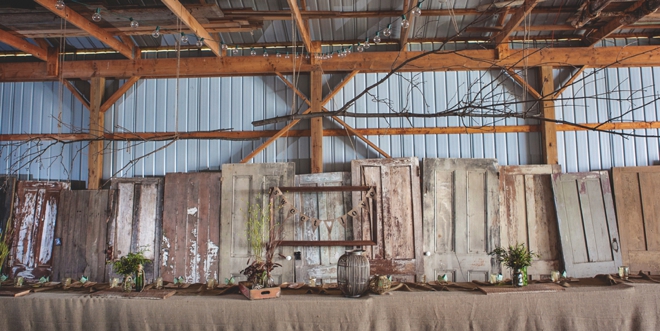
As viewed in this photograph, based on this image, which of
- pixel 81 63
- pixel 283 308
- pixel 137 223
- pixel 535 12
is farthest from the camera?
pixel 81 63

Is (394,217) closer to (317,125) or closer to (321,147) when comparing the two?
(321,147)

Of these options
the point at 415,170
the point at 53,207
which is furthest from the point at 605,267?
the point at 53,207

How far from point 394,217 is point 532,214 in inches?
71.7

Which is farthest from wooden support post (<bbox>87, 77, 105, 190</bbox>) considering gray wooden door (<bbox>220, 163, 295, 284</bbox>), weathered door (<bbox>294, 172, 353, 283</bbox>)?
weathered door (<bbox>294, 172, 353, 283</bbox>)

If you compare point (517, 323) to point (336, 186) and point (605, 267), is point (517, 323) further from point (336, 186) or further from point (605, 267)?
point (605, 267)

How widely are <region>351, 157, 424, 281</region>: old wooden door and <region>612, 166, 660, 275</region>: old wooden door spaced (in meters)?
2.66

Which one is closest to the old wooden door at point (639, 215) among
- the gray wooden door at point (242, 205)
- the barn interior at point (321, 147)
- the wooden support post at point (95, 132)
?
the barn interior at point (321, 147)

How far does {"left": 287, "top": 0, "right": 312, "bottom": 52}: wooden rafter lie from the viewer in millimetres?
4624

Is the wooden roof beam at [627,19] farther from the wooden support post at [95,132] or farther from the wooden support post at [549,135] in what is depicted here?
the wooden support post at [95,132]

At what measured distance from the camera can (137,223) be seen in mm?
6125

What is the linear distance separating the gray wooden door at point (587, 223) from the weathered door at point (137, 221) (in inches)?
210

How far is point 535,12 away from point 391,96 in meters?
2.11

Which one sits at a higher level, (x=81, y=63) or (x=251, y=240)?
(x=81, y=63)

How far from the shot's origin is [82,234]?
20.3 feet
